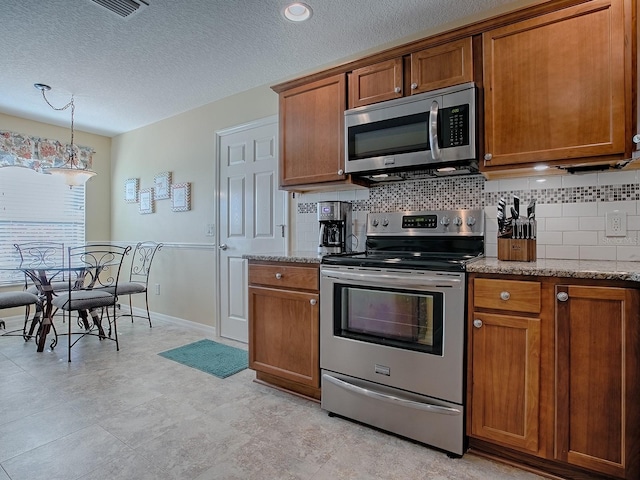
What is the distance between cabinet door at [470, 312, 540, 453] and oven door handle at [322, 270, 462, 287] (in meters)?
0.20

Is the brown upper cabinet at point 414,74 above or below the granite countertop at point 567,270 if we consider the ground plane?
above

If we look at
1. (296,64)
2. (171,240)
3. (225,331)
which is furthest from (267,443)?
(171,240)

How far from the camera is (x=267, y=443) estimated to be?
181 centimetres

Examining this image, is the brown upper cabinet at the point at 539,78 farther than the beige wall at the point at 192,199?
No

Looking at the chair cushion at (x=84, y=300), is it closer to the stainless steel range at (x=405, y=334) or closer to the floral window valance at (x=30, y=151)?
the floral window valance at (x=30, y=151)

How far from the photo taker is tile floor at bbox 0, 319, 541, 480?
1.60 m

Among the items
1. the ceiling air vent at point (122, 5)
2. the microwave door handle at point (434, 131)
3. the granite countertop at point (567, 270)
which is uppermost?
the ceiling air vent at point (122, 5)

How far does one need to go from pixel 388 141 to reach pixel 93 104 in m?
3.46

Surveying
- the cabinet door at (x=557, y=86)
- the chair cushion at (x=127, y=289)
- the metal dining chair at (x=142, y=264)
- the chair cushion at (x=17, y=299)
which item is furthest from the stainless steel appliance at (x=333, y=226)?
the chair cushion at (x=17, y=299)

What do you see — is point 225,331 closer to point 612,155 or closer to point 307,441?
point 307,441

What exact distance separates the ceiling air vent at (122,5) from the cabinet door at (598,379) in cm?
273

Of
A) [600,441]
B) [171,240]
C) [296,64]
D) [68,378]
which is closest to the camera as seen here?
[600,441]

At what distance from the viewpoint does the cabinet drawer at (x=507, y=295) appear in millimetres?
1535

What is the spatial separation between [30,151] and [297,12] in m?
3.96
